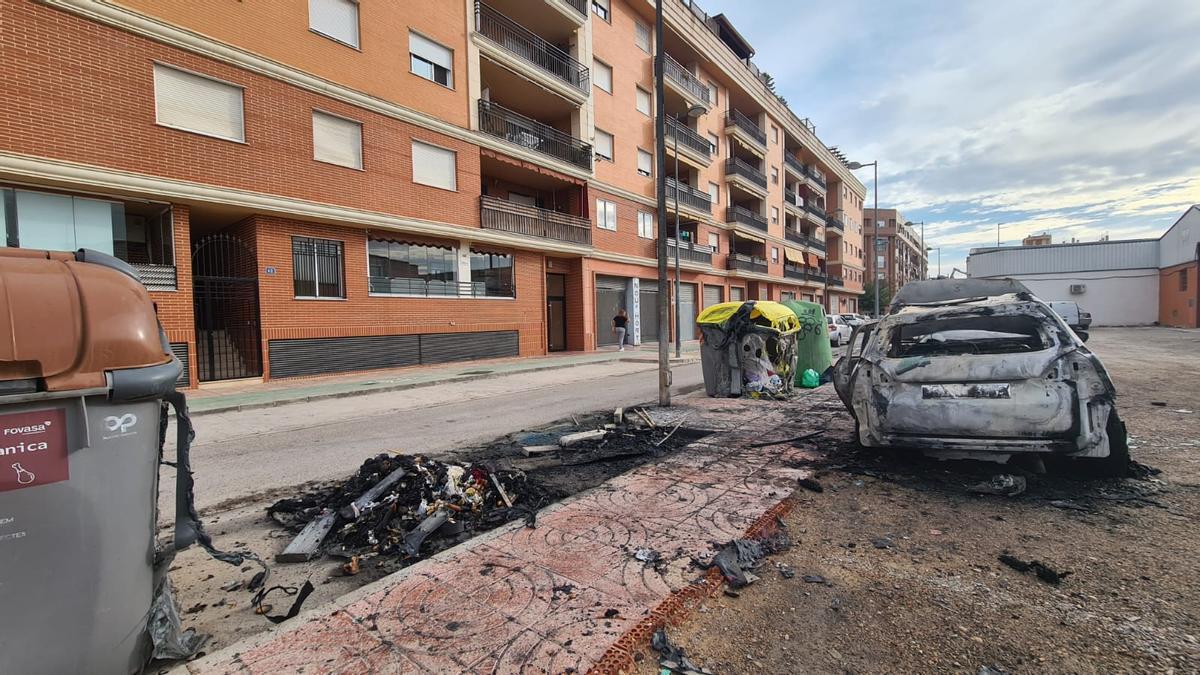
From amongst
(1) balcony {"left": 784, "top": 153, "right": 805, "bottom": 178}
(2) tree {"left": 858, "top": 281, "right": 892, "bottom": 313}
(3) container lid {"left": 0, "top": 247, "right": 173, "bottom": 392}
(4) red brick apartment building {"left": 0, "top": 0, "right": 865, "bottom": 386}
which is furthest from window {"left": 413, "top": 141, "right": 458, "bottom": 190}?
(2) tree {"left": 858, "top": 281, "right": 892, "bottom": 313}

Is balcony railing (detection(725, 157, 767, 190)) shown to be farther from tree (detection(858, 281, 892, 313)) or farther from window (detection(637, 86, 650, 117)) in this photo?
tree (detection(858, 281, 892, 313))

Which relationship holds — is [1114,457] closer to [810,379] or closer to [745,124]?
[810,379]

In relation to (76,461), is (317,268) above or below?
above

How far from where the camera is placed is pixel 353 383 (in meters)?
12.6

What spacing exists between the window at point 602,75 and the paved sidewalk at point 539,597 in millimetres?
22523

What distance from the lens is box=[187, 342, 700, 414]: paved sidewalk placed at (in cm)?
1005

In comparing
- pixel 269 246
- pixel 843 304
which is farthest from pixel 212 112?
pixel 843 304

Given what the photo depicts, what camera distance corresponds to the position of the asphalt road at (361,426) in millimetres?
5334

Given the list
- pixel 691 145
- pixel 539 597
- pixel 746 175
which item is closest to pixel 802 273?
pixel 746 175

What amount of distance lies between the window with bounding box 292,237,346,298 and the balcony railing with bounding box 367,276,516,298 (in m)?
0.90

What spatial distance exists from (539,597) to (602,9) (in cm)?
2621

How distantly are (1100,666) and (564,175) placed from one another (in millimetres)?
20309

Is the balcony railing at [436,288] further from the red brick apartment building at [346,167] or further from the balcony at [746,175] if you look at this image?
the balcony at [746,175]

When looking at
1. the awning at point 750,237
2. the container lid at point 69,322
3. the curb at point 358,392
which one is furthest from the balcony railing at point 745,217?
the container lid at point 69,322
